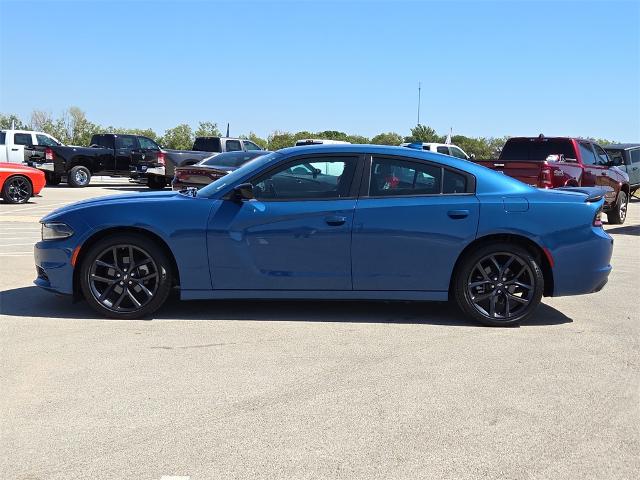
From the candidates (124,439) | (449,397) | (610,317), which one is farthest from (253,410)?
(610,317)

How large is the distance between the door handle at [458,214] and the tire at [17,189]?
45.5 feet

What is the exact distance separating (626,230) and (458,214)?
33.1 feet

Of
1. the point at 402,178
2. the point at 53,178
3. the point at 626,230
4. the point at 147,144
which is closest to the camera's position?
the point at 402,178

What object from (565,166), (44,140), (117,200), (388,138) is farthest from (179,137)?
(117,200)

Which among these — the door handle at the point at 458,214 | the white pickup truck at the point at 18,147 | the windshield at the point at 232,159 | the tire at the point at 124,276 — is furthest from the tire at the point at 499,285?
the white pickup truck at the point at 18,147

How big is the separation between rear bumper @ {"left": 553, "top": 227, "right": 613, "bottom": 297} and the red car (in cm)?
1437

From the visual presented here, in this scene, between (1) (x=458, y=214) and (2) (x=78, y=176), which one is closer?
(1) (x=458, y=214)

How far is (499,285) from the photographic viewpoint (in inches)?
241

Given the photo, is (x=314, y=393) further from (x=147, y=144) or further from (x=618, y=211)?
(x=147, y=144)

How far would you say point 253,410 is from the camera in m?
4.12

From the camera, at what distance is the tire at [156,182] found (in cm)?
2436

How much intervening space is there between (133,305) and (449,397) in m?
2.96

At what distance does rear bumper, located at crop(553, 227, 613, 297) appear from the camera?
20.1 feet

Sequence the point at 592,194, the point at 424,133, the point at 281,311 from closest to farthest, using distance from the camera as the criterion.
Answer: the point at 592,194
the point at 281,311
the point at 424,133
